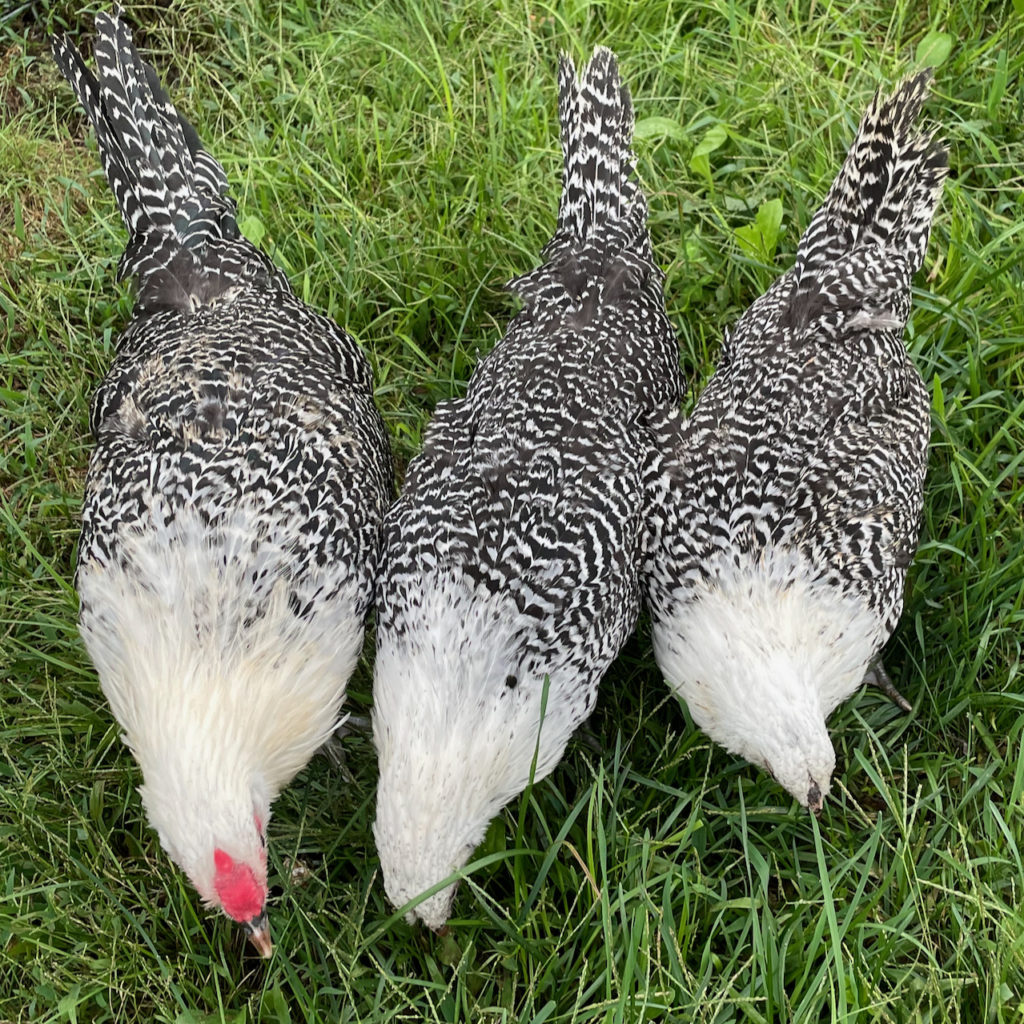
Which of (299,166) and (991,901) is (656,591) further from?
(299,166)

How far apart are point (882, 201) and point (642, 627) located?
65.1 inches

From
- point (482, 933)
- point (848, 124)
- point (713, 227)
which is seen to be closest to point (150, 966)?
point (482, 933)

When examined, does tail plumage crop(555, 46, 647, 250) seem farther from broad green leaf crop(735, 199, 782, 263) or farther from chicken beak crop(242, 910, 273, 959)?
chicken beak crop(242, 910, 273, 959)

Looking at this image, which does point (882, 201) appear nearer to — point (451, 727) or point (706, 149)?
point (706, 149)

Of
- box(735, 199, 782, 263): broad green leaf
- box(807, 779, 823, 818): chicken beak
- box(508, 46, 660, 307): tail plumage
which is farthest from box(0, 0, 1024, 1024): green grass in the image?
box(508, 46, 660, 307): tail plumage

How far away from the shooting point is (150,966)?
2830mm

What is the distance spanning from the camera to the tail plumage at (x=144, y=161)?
11.0ft

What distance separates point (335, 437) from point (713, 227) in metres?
2.00

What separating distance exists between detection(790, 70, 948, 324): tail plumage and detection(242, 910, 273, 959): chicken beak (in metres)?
2.46

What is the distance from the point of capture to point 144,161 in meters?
3.37

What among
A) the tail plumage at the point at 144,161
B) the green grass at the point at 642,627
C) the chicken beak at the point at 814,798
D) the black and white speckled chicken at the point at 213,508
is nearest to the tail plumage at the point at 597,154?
the green grass at the point at 642,627

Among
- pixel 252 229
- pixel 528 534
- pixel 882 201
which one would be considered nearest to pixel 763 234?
pixel 882 201

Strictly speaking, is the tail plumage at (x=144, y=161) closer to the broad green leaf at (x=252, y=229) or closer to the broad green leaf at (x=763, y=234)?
the broad green leaf at (x=252, y=229)

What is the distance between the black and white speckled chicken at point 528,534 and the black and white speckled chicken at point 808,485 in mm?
198
